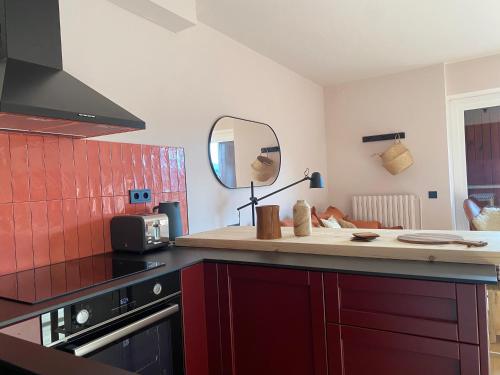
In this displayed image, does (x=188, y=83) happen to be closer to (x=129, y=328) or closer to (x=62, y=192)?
(x=62, y=192)

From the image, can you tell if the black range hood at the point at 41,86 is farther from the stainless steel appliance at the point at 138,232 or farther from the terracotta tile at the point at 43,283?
the terracotta tile at the point at 43,283

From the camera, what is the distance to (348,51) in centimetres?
357

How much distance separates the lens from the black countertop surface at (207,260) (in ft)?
2.01

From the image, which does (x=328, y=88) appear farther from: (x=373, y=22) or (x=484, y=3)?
(x=484, y=3)

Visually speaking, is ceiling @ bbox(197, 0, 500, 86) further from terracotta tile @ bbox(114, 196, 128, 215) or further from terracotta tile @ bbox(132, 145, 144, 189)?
terracotta tile @ bbox(114, 196, 128, 215)

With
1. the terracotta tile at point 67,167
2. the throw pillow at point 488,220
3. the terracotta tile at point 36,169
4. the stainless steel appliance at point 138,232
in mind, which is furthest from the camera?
the throw pillow at point 488,220

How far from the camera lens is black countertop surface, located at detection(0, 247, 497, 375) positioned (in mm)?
613

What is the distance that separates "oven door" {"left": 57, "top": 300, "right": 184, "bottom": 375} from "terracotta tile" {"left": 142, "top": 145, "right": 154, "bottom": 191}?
92 cm

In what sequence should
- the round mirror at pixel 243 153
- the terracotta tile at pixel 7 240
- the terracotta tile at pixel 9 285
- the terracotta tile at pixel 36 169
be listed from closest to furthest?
the terracotta tile at pixel 9 285 → the terracotta tile at pixel 7 240 → the terracotta tile at pixel 36 169 → the round mirror at pixel 243 153

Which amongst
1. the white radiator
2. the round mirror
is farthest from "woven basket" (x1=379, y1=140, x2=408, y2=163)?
the round mirror

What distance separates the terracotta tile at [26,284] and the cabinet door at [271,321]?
→ 2.44 feet

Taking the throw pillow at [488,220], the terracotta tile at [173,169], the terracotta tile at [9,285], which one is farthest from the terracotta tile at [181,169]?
the throw pillow at [488,220]

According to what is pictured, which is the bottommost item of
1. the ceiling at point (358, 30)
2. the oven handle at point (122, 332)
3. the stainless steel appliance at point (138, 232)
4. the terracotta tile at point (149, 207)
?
the oven handle at point (122, 332)

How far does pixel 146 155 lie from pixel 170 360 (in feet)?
3.94
